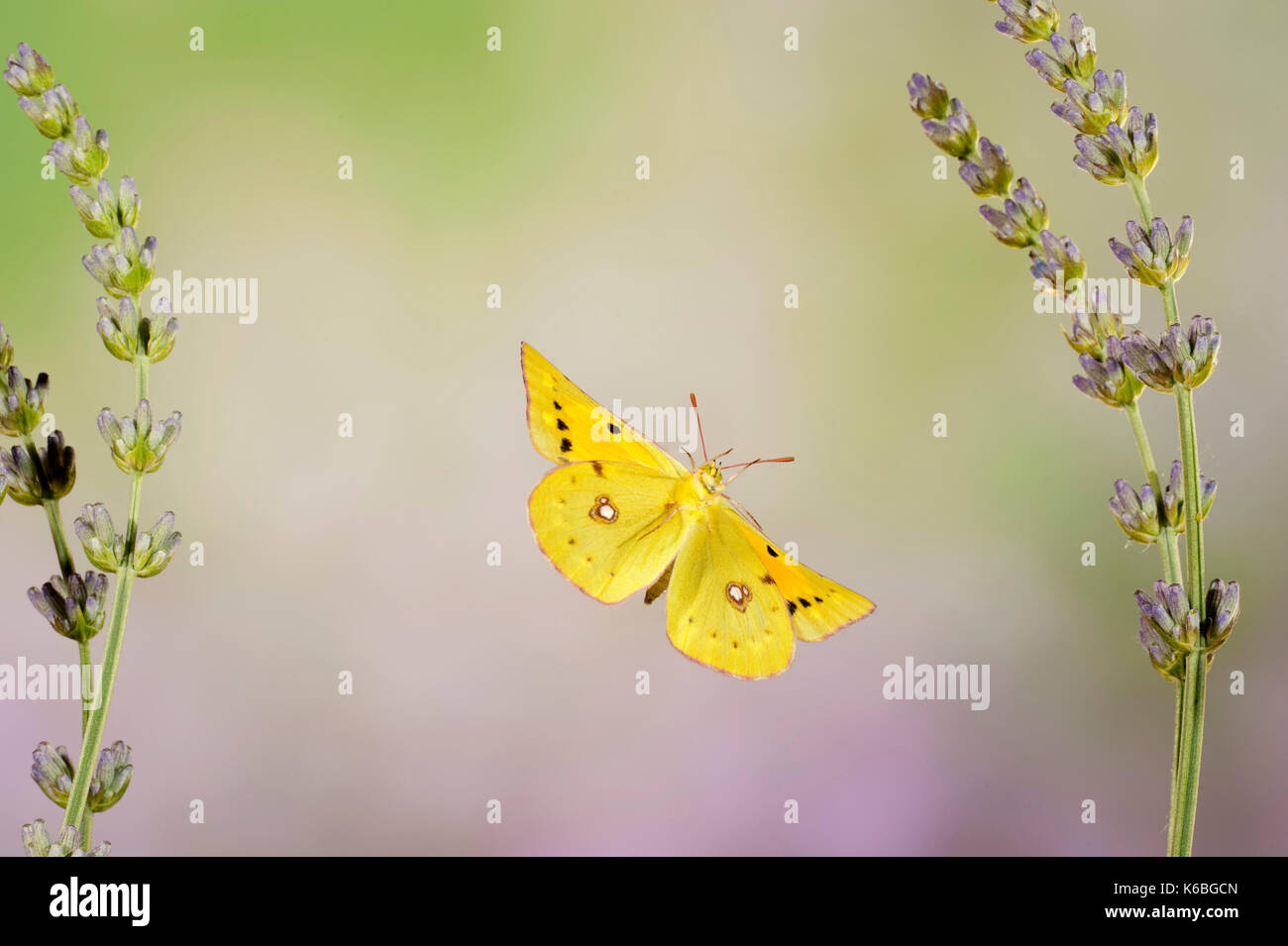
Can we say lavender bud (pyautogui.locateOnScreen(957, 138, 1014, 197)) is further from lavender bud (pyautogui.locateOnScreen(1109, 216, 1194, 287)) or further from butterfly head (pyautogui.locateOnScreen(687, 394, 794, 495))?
butterfly head (pyautogui.locateOnScreen(687, 394, 794, 495))

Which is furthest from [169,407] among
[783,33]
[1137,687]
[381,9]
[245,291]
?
[1137,687]

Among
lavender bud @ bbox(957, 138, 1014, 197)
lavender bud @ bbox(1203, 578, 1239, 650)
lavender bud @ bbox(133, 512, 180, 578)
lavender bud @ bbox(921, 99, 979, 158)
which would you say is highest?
lavender bud @ bbox(921, 99, 979, 158)

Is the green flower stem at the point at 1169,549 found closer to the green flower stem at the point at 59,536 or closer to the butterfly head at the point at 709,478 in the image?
the butterfly head at the point at 709,478

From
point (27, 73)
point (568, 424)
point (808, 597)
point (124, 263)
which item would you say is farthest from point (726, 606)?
point (27, 73)

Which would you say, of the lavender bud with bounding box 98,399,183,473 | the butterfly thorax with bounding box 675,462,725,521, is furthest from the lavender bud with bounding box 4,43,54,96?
the butterfly thorax with bounding box 675,462,725,521
